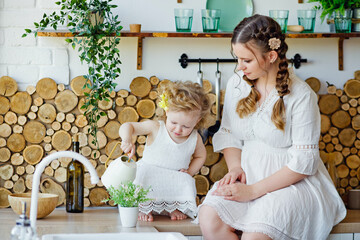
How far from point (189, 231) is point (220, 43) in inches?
48.4

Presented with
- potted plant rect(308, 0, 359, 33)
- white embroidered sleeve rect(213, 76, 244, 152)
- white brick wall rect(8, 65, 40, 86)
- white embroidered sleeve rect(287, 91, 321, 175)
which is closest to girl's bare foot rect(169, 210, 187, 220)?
white embroidered sleeve rect(213, 76, 244, 152)

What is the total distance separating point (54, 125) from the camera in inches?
128

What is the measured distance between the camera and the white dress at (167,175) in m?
2.94

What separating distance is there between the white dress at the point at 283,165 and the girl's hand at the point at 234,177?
1.2 inches

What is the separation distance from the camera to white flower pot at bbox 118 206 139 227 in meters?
2.51

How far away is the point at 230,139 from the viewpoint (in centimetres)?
299

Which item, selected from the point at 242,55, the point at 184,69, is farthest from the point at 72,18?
the point at 242,55

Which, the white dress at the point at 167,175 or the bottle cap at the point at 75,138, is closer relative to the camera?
the white dress at the point at 167,175

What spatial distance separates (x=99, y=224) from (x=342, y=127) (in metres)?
1.63

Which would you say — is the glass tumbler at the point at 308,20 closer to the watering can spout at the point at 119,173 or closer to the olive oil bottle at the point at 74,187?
the watering can spout at the point at 119,173

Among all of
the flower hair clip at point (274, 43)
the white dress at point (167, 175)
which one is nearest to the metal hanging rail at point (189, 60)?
the white dress at point (167, 175)

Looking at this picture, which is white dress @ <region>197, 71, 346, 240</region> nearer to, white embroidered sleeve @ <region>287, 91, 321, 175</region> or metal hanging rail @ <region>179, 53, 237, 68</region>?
white embroidered sleeve @ <region>287, 91, 321, 175</region>

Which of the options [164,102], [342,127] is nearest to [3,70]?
[164,102]

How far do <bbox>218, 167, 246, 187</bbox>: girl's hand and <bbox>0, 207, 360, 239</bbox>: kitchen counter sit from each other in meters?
0.27
